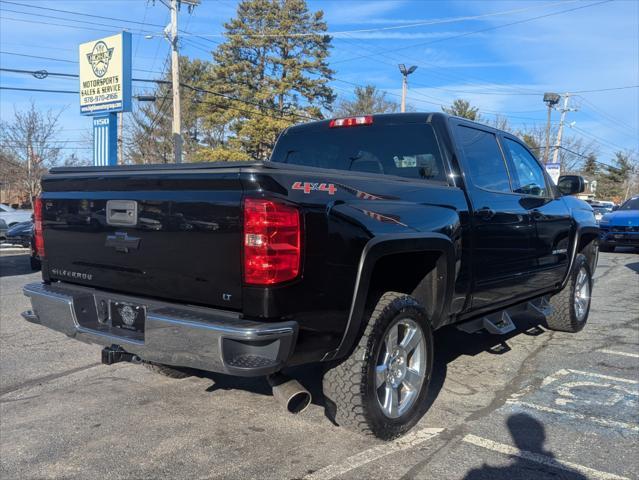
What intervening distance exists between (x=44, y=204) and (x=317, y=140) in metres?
2.17

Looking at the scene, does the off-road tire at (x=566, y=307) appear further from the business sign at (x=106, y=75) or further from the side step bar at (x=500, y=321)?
the business sign at (x=106, y=75)

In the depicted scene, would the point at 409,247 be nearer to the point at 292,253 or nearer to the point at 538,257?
the point at 292,253

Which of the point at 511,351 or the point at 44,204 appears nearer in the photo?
the point at 44,204

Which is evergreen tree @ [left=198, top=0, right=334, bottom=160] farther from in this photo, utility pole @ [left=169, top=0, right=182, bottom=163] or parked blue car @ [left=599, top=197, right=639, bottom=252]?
parked blue car @ [left=599, top=197, right=639, bottom=252]

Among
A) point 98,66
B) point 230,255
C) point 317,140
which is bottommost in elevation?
point 230,255

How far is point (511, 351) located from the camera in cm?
574

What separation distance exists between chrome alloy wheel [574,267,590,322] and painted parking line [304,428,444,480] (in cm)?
347

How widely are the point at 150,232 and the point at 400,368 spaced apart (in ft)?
5.72

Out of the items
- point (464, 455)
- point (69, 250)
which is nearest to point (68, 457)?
point (69, 250)

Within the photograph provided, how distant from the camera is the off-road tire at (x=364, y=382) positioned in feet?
10.8

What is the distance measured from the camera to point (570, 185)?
611 centimetres

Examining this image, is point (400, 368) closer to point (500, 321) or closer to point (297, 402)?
point (297, 402)

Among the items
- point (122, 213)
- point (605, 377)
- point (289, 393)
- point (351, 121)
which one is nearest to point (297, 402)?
point (289, 393)

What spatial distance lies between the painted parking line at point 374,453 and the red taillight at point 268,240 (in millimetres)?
1131
